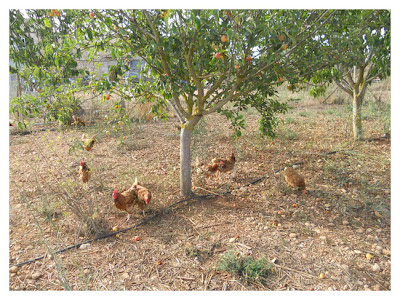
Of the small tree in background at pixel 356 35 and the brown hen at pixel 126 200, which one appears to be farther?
the brown hen at pixel 126 200

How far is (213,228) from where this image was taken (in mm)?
2492

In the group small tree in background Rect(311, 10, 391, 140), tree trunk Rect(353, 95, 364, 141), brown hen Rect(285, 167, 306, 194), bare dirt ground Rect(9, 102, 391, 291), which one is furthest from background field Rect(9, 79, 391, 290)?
small tree in background Rect(311, 10, 391, 140)

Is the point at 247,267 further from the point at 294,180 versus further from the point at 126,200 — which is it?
the point at 294,180

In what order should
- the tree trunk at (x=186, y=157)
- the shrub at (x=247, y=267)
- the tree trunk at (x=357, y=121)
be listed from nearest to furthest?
the shrub at (x=247, y=267)
the tree trunk at (x=186, y=157)
the tree trunk at (x=357, y=121)

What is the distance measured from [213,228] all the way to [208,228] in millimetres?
46

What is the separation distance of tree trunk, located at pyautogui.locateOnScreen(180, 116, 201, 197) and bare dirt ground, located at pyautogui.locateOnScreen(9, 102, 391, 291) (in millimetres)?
137

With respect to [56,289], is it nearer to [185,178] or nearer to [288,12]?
[185,178]

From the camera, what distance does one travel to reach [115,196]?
96.3 inches

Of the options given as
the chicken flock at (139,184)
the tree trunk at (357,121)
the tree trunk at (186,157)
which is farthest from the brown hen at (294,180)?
the tree trunk at (357,121)

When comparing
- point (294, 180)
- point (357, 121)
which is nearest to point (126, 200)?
point (294, 180)

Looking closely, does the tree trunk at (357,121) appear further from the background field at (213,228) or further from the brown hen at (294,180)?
the brown hen at (294,180)

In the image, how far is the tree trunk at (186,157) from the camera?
295cm

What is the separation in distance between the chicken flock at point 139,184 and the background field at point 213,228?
14 centimetres

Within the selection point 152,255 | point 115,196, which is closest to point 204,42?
point 115,196
